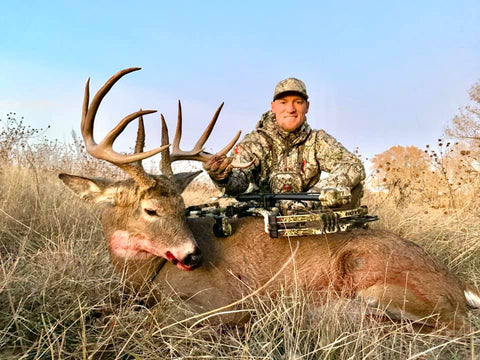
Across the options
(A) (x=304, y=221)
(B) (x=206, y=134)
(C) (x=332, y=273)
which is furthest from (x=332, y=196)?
(B) (x=206, y=134)

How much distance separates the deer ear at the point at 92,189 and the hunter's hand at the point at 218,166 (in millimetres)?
857

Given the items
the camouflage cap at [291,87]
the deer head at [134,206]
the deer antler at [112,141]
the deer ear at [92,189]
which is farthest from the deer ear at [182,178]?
the camouflage cap at [291,87]

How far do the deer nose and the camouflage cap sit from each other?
2.70 metres

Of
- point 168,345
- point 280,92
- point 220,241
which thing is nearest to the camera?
point 168,345

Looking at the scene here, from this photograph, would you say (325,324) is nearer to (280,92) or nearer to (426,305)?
(426,305)

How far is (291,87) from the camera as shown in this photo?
520 centimetres

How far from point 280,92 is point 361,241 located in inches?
96.7

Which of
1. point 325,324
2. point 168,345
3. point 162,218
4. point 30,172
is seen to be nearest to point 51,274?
point 162,218

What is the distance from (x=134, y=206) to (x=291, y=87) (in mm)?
2727

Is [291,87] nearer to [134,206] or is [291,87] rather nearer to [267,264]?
[267,264]

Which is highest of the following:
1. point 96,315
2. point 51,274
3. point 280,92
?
point 280,92

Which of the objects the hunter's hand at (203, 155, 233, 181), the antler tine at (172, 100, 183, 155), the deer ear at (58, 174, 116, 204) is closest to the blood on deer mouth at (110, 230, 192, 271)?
the deer ear at (58, 174, 116, 204)

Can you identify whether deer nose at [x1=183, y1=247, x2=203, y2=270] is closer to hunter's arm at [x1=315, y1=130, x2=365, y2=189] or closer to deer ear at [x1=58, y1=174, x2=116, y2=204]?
deer ear at [x1=58, y1=174, x2=116, y2=204]

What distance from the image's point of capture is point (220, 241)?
3.65 m
